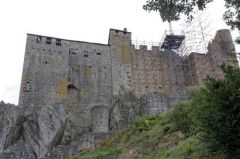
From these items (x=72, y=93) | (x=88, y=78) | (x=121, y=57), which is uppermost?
(x=121, y=57)

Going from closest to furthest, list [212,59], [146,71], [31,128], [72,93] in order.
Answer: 1. [31,128]
2. [72,93]
3. [146,71]
4. [212,59]

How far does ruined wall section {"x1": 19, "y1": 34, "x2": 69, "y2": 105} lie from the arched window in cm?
71

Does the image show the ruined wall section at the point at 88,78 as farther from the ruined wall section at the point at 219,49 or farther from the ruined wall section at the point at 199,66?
the ruined wall section at the point at 219,49

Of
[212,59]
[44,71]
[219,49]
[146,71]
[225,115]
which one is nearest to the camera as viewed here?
[225,115]

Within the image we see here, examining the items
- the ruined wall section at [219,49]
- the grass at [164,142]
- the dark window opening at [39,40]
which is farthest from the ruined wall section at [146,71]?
the grass at [164,142]

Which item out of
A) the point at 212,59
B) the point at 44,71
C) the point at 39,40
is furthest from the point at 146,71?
the point at 39,40

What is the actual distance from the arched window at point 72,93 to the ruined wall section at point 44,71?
706mm

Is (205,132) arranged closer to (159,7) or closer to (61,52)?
(159,7)

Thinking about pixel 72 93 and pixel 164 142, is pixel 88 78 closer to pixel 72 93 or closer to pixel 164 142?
pixel 72 93

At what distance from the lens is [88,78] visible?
91.5ft

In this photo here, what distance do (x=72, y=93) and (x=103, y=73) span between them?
358cm

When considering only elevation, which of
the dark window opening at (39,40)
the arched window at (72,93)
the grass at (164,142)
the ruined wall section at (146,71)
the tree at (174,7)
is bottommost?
the grass at (164,142)

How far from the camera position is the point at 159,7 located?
7746 mm

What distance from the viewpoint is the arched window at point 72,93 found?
2655 cm
